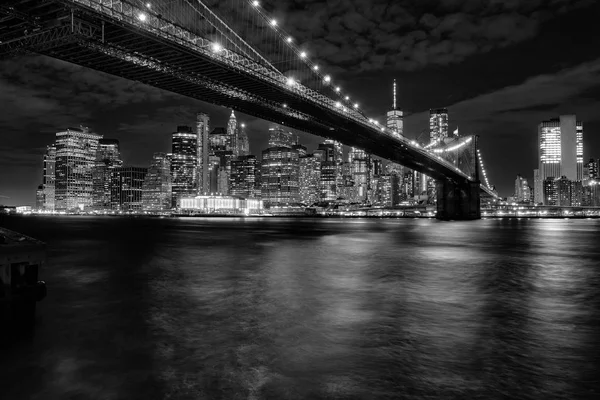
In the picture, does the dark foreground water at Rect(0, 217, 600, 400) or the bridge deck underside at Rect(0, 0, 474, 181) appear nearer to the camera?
the dark foreground water at Rect(0, 217, 600, 400)

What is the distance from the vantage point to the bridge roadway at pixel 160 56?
22594mm

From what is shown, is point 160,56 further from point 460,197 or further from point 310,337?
point 460,197

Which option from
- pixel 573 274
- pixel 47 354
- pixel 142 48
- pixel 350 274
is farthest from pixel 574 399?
pixel 142 48

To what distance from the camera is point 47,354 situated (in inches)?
289

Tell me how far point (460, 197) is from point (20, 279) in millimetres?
84522

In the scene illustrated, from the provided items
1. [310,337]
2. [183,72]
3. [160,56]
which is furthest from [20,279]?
[183,72]

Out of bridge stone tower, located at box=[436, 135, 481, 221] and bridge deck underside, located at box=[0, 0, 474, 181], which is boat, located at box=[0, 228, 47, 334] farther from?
bridge stone tower, located at box=[436, 135, 481, 221]

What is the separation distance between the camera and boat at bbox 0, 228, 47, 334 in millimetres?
10020

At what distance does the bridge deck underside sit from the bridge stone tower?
36.4m

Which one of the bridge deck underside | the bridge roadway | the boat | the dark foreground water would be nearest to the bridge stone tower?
the bridge deck underside

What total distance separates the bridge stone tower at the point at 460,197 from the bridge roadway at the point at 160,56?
38950 millimetres

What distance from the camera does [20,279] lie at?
35.4 ft

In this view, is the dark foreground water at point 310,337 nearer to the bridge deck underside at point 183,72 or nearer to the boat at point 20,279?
the boat at point 20,279

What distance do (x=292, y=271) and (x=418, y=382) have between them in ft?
40.5
